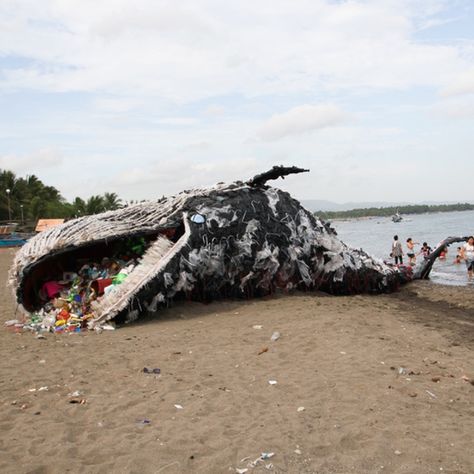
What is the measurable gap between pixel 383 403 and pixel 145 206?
254 inches

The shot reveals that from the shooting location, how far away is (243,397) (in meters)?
4.83

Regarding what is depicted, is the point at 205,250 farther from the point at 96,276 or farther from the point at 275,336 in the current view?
the point at 275,336

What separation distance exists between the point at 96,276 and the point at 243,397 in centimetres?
525

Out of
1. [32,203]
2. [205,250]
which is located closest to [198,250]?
[205,250]

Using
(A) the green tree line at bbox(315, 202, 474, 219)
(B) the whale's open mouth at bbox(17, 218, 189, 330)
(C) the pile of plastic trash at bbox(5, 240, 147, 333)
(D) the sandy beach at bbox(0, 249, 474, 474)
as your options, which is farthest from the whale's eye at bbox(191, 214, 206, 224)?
(A) the green tree line at bbox(315, 202, 474, 219)

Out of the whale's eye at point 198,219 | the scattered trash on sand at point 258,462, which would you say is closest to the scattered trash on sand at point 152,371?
the scattered trash on sand at point 258,462

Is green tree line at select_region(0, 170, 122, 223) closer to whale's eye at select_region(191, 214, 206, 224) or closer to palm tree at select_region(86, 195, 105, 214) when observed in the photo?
palm tree at select_region(86, 195, 105, 214)

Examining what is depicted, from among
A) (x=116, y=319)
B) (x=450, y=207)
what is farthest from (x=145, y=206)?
(x=450, y=207)

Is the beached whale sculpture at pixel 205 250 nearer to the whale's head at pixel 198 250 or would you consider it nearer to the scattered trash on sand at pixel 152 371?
the whale's head at pixel 198 250

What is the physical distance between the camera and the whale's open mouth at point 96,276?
812 cm

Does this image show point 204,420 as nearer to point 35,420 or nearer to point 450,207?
point 35,420

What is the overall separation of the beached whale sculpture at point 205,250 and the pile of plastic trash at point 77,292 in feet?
0.82

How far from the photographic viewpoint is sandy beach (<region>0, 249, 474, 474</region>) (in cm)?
365

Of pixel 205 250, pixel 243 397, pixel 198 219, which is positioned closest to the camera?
pixel 243 397
